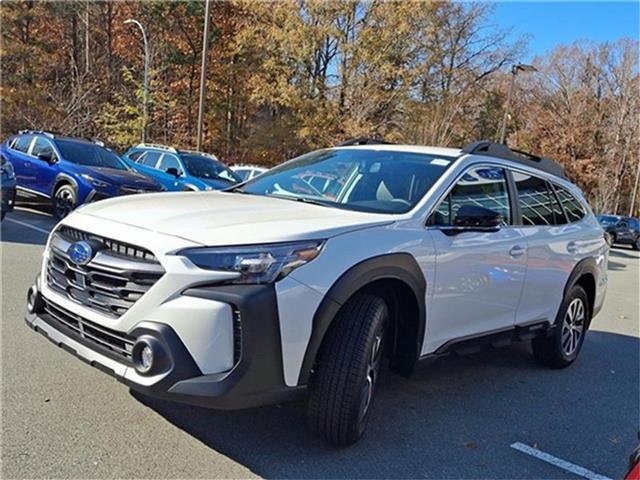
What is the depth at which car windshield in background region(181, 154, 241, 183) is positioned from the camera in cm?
1241

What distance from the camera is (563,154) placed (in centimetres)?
4425

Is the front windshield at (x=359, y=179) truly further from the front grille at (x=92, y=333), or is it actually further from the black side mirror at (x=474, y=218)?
the front grille at (x=92, y=333)

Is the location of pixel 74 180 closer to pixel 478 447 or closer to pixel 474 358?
pixel 474 358

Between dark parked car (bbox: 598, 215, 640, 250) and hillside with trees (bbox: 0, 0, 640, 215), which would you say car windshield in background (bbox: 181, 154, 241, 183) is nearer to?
hillside with trees (bbox: 0, 0, 640, 215)

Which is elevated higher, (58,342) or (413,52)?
(413,52)

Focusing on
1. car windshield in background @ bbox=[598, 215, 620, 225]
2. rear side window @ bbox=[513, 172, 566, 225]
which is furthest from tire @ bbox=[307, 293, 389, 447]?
car windshield in background @ bbox=[598, 215, 620, 225]

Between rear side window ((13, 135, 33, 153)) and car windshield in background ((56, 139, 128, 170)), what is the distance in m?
0.86

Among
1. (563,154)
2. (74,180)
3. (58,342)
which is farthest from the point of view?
(563,154)

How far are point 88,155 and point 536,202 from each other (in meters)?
9.29

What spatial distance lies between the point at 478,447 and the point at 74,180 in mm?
9121

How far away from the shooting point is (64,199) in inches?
417

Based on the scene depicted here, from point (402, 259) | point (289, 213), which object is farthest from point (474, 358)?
point (289, 213)

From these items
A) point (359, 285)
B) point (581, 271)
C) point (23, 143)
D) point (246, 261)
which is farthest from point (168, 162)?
point (246, 261)

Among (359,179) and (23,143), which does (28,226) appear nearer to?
(23,143)
